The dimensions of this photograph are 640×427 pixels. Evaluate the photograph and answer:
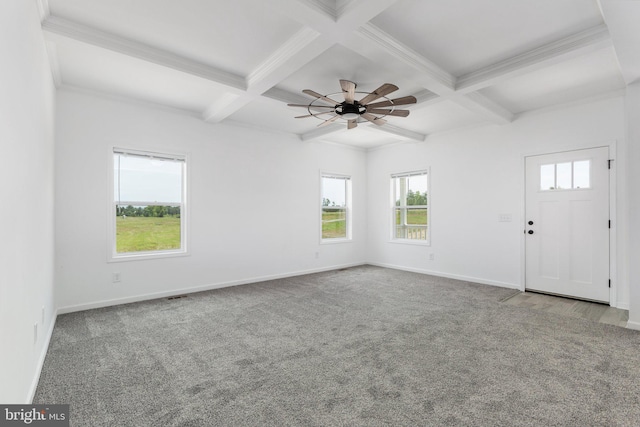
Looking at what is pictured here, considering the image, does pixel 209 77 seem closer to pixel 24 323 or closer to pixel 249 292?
pixel 24 323

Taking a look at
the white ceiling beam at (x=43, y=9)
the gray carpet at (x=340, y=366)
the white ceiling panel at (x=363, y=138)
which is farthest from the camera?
the white ceiling panel at (x=363, y=138)

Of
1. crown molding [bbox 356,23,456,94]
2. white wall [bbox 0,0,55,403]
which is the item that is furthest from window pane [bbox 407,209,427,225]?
white wall [bbox 0,0,55,403]

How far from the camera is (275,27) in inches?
102

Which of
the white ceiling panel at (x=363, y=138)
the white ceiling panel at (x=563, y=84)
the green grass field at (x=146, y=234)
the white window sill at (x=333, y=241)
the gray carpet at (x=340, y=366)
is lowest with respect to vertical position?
the gray carpet at (x=340, y=366)

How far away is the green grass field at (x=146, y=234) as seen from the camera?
165 inches

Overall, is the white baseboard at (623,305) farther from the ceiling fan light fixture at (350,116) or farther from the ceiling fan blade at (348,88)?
the ceiling fan blade at (348,88)

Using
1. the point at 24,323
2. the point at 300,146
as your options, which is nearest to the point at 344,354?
the point at 24,323

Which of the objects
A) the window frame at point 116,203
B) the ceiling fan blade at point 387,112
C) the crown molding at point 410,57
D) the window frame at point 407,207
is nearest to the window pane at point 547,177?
the window frame at point 407,207

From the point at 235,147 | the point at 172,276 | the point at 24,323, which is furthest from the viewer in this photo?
the point at 235,147

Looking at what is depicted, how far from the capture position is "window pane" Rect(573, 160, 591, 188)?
164 inches

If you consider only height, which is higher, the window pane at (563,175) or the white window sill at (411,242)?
the window pane at (563,175)

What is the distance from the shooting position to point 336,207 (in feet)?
22.1

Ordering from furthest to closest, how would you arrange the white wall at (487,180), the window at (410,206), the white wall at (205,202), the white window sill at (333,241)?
the white window sill at (333,241) < the window at (410,206) < the white wall at (487,180) < the white wall at (205,202)

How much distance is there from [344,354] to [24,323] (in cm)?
219
